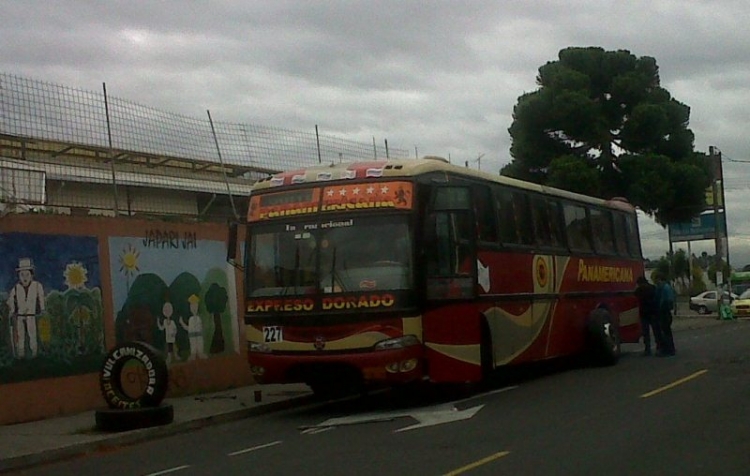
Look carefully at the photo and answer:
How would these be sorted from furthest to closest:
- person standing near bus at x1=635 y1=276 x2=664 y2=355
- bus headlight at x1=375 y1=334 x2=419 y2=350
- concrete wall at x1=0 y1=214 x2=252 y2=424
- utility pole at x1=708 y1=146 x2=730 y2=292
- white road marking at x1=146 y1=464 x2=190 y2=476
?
utility pole at x1=708 y1=146 x2=730 y2=292 < person standing near bus at x1=635 y1=276 x2=664 y2=355 < concrete wall at x1=0 y1=214 x2=252 y2=424 < bus headlight at x1=375 y1=334 x2=419 y2=350 < white road marking at x1=146 y1=464 x2=190 y2=476

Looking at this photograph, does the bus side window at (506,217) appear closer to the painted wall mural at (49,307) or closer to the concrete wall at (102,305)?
the concrete wall at (102,305)

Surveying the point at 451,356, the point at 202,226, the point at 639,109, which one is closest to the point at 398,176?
the point at 451,356

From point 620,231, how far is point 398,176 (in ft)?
32.8

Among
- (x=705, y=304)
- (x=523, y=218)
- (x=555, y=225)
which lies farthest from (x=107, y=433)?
(x=705, y=304)

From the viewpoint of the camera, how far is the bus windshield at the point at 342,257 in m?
13.8

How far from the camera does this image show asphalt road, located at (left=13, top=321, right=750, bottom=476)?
31.0ft

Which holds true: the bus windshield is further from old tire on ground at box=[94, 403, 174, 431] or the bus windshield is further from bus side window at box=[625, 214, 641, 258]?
bus side window at box=[625, 214, 641, 258]

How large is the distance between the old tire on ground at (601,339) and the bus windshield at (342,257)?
283 inches

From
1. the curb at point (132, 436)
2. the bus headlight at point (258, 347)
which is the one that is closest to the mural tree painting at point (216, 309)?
the curb at point (132, 436)

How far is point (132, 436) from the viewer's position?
13.0 meters

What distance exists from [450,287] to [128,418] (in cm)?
467

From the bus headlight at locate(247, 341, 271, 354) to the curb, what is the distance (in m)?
1.08

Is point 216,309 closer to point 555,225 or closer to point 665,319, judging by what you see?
point 555,225

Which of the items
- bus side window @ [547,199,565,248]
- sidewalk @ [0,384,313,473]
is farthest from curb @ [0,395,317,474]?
bus side window @ [547,199,565,248]
